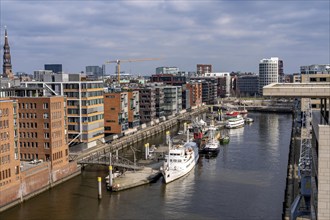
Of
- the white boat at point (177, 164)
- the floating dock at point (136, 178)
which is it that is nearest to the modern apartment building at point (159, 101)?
the white boat at point (177, 164)

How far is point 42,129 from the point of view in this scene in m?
50.9

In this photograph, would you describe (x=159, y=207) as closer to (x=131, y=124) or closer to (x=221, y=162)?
(x=221, y=162)

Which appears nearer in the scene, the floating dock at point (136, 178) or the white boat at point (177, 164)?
the floating dock at point (136, 178)

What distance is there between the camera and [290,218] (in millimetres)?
35031

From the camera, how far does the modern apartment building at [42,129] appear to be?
50.5 meters

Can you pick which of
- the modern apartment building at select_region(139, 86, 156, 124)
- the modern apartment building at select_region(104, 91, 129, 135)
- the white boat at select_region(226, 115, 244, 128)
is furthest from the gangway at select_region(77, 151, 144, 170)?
the white boat at select_region(226, 115, 244, 128)

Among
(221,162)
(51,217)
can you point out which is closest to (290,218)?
(51,217)

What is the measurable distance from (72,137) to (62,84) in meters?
7.79

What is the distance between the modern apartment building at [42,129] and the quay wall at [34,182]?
4.02ft

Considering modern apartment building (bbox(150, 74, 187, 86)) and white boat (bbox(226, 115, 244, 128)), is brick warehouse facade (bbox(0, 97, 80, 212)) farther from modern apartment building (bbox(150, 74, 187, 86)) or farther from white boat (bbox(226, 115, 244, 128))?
modern apartment building (bbox(150, 74, 187, 86))

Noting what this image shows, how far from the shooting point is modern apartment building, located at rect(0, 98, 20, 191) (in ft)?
135

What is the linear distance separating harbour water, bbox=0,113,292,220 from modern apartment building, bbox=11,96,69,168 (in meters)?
3.98

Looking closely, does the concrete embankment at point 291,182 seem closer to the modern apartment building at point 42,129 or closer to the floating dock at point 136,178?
the floating dock at point 136,178

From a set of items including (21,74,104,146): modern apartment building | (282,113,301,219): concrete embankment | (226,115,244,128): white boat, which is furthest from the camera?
(226,115,244,128): white boat
